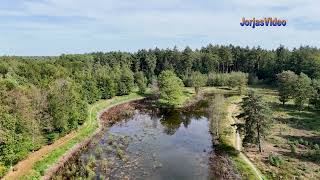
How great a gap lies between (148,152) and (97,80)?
1998 inches

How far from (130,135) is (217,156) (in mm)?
21144

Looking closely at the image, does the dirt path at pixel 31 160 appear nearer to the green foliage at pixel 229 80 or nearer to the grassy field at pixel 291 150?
the grassy field at pixel 291 150

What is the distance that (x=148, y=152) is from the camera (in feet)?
187

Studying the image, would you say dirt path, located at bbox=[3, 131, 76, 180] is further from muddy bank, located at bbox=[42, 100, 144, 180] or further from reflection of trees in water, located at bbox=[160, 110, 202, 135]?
reflection of trees in water, located at bbox=[160, 110, 202, 135]

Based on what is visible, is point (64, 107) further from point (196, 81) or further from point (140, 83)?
point (196, 81)

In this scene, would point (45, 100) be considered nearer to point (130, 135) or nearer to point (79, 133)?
point (79, 133)

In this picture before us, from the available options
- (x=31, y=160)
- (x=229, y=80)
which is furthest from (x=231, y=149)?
(x=229, y=80)

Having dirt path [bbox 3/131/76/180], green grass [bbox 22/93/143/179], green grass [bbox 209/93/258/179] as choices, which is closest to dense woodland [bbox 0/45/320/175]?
dirt path [bbox 3/131/76/180]

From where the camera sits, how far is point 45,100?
57.7 meters

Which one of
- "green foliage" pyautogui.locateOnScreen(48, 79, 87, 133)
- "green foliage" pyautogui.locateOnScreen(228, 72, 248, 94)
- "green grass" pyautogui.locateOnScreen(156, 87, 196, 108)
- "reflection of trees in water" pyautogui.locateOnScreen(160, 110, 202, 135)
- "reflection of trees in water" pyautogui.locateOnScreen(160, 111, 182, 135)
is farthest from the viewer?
"green foliage" pyautogui.locateOnScreen(228, 72, 248, 94)

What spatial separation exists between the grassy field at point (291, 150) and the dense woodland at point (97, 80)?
12.8 metres

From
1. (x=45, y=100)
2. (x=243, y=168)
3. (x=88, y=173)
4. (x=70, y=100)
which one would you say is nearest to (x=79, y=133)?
(x=70, y=100)

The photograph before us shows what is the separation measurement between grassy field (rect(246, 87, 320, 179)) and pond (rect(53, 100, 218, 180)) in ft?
29.0

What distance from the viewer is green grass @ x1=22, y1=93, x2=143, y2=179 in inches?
1818
